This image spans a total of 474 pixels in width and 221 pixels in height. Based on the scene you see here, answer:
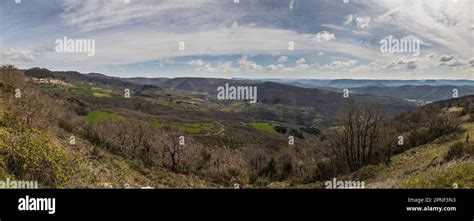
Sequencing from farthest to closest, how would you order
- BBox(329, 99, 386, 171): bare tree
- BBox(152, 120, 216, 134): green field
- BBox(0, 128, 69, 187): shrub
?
BBox(152, 120, 216, 134): green field
BBox(329, 99, 386, 171): bare tree
BBox(0, 128, 69, 187): shrub

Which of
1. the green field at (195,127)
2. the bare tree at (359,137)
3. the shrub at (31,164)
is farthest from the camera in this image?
the green field at (195,127)

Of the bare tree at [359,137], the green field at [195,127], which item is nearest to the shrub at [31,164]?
the bare tree at [359,137]

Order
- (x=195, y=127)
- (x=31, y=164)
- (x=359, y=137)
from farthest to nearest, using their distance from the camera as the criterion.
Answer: (x=195, y=127) → (x=359, y=137) → (x=31, y=164)

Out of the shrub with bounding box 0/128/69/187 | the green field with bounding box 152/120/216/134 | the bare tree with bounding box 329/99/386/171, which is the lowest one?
the green field with bounding box 152/120/216/134

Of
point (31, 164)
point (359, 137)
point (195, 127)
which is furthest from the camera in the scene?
point (195, 127)

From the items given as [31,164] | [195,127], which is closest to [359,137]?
[31,164]

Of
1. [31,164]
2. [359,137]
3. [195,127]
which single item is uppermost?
[31,164]

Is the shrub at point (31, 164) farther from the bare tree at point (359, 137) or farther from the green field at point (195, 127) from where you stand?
the green field at point (195, 127)

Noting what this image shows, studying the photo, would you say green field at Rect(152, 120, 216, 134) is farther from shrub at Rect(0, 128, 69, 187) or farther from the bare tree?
shrub at Rect(0, 128, 69, 187)

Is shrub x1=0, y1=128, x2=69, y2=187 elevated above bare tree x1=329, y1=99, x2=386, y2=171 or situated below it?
above

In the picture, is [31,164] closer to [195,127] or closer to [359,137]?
[359,137]

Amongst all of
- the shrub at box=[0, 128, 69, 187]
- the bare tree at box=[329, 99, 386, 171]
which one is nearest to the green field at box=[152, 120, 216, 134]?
the bare tree at box=[329, 99, 386, 171]
